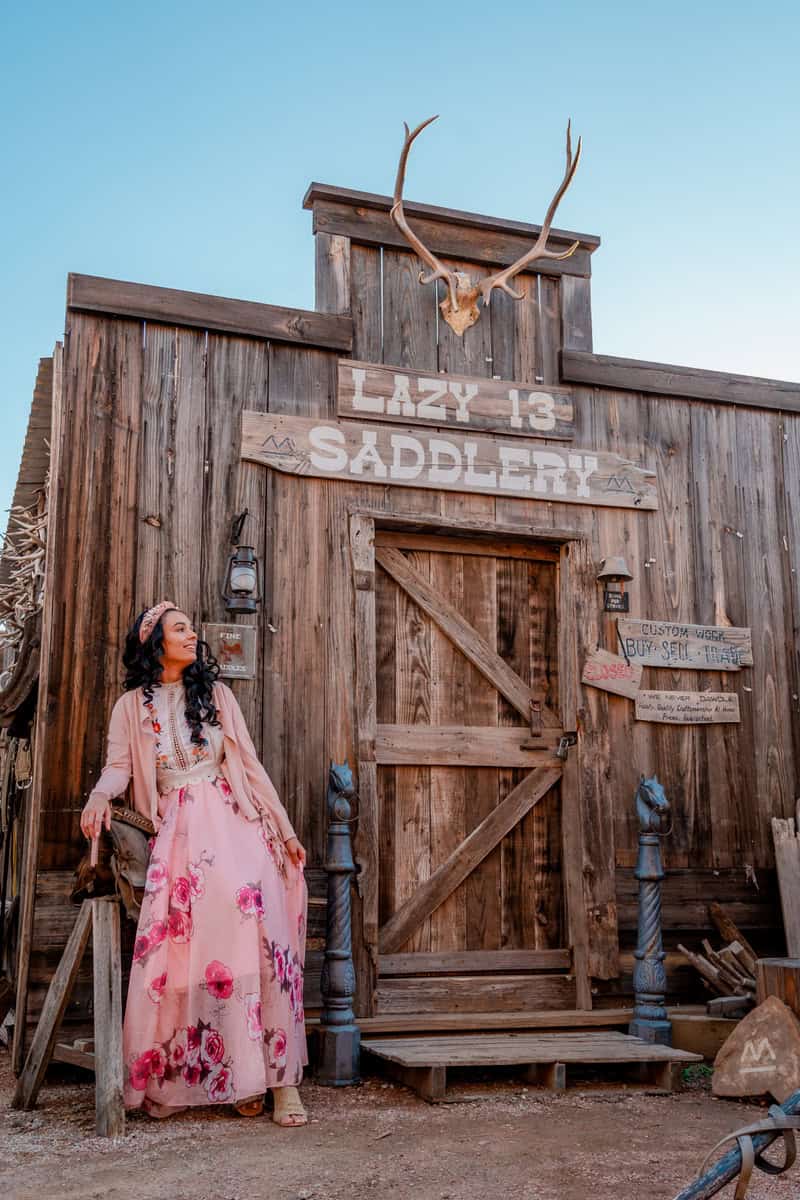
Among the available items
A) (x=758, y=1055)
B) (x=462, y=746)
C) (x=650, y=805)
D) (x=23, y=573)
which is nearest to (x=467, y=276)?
(x=462, y=746)

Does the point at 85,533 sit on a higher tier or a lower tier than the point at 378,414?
lower

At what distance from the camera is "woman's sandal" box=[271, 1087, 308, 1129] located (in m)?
4.38

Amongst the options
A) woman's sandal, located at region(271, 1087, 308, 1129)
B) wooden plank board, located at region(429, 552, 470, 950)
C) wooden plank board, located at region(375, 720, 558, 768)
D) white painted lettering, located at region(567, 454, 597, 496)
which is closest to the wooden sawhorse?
woman's sandal, located at region(271, 1087, 308, 1129)

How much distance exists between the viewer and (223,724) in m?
5.04

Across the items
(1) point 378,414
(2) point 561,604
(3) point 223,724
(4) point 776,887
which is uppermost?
(1) point 378,414

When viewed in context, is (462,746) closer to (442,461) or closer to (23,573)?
(442,461)

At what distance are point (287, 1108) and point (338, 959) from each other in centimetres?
86

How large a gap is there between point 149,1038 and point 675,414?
4.52 metres

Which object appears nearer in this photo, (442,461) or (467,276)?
(442,461)

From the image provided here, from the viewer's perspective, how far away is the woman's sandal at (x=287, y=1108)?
4.38m

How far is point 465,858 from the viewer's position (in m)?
6.14

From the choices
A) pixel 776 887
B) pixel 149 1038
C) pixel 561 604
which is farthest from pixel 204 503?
pixel 776 887

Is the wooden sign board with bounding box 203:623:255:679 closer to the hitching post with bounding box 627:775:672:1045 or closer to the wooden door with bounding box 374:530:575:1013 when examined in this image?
the wooden door with bounding box 374:530:575:1013

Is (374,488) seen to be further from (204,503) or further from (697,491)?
(697,491)
